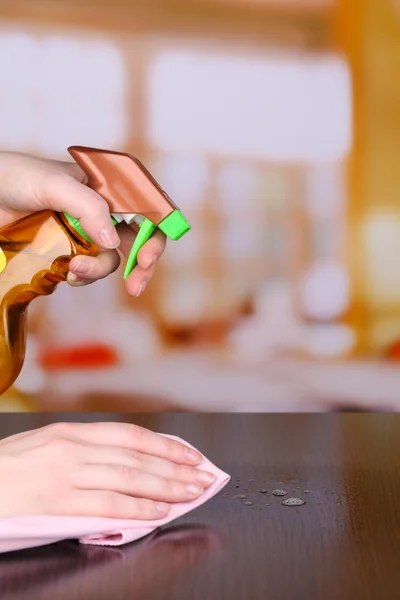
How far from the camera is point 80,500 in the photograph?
1.74 ft

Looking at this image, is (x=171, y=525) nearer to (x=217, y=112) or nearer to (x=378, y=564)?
(x=378, y=564)

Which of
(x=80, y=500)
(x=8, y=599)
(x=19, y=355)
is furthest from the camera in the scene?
(x=19, y=355)

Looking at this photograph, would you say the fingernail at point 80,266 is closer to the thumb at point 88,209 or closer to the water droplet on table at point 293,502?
the thumb at point 88,209

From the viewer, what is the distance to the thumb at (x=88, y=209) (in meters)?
0.58

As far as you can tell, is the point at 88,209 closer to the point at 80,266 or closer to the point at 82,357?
the point at 80,266

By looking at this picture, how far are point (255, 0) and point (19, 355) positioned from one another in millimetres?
2839

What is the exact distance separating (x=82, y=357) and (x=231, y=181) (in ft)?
2.82

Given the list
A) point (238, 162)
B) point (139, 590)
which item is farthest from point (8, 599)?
point (238, 162)

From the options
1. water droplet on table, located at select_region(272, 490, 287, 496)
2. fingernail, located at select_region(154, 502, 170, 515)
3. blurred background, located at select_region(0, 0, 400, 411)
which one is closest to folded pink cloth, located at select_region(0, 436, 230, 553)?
fingernail, located at select_region(154, 502, 170, 515)

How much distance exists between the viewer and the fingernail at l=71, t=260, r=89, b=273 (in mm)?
616

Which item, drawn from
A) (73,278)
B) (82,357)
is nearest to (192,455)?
(73,278)

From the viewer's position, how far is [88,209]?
578 mm

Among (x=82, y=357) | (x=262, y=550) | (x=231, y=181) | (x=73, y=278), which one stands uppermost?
(x=231, y=181)

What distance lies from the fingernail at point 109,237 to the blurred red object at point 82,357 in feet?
8.20
